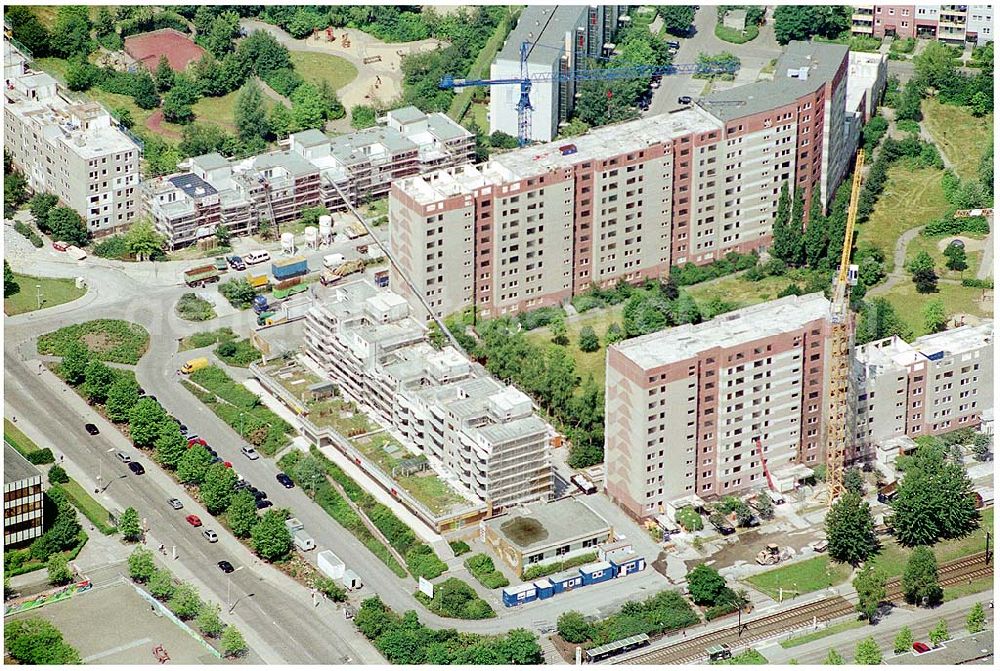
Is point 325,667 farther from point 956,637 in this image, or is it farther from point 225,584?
point 956,637

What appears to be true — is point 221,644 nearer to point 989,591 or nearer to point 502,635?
point 502,635

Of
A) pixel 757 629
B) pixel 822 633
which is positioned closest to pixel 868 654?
pixel 822 633

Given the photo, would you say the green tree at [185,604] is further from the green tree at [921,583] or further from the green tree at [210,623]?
the green tree at [921,583]

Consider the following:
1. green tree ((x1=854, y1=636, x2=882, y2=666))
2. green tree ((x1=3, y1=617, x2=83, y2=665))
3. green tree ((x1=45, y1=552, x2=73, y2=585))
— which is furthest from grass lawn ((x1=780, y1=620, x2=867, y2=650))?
green tree ((x1=45, y1=552, x2=73, y2=585))

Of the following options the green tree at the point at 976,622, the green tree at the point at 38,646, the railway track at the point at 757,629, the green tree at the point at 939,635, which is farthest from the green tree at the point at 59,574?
the green tree at the point at 976,622

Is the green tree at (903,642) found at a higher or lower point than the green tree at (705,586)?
lower

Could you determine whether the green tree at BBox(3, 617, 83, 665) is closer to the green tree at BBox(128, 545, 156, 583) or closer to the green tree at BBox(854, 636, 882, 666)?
the green tree at BBox(128, 545, 156, 583)

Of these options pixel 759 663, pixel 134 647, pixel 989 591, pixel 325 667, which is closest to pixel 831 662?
pixel 759 663
